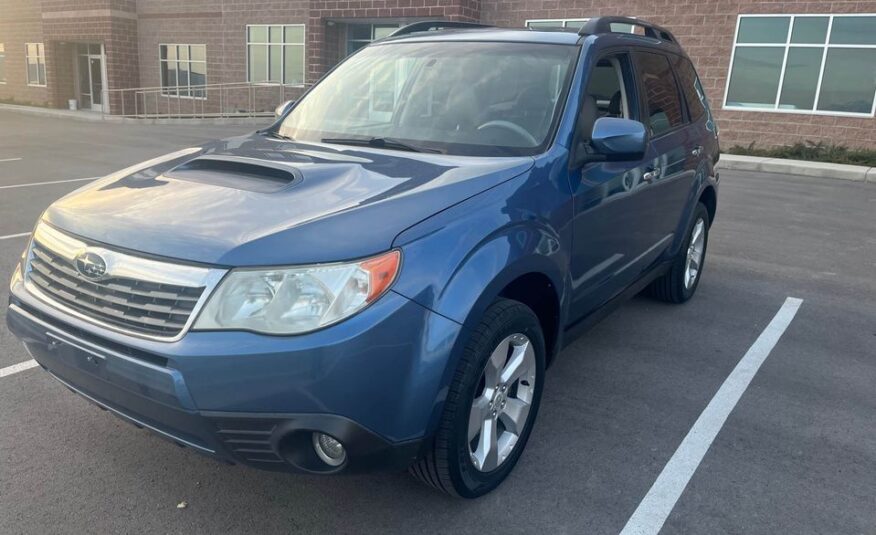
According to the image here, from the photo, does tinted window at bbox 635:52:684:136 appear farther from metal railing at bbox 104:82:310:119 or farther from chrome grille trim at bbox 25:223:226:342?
metal railing at bbox 104:82:310:119

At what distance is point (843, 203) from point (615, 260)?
9134 millimetres

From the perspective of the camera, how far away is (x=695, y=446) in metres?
3.38

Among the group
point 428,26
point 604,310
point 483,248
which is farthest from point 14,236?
point 483,248

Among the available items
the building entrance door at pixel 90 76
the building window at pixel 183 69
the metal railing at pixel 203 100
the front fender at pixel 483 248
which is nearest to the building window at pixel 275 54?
the metal railing at pixel 203 100

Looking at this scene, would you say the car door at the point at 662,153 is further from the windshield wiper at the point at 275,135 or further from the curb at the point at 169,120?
the curb at the point at 169,120

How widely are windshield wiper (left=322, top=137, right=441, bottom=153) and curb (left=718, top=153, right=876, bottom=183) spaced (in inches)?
520

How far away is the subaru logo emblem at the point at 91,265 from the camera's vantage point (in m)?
2.40

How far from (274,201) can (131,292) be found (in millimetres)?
572

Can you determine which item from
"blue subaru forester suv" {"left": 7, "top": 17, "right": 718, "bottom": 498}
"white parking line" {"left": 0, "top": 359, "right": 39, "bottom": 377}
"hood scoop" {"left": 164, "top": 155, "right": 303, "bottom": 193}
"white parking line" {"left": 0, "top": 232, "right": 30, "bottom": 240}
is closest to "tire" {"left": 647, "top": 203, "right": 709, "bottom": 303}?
"blue subaru forester suv" {"left": 7, "top": 17, "right": 718, "bottom": 498}

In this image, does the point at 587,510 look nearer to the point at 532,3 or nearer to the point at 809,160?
the point at 809,160

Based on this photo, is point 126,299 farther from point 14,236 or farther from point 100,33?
point 100,33

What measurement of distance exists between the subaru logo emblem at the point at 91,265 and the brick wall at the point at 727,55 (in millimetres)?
17751

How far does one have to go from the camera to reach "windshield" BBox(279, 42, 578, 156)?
334 cm

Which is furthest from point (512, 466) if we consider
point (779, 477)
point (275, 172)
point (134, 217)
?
point (134, 217)
